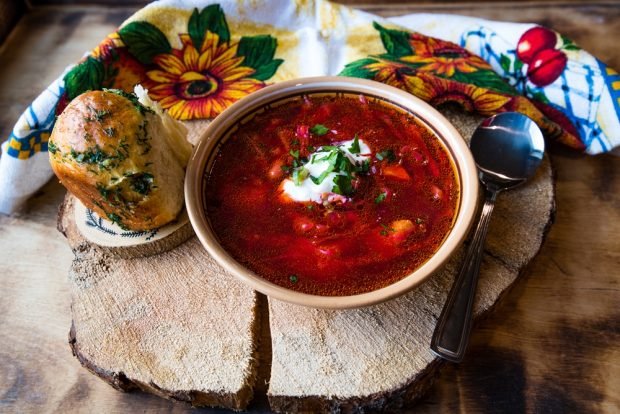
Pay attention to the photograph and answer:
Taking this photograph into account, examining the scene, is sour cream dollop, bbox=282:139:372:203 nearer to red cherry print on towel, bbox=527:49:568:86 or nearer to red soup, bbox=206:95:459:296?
red soup, bbox=206:95:459:296

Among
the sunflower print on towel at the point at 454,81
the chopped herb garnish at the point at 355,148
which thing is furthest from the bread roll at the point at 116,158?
the sunflower print on towel at the point at 454,81

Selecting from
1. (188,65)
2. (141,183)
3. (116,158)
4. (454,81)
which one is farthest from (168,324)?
(454,81)

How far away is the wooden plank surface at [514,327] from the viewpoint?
2.07 m

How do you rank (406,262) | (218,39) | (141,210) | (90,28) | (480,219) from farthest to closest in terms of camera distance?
(90,28)
(218,39)
(480,219)
(141,210)
(406,262)

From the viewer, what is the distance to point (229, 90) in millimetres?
2785

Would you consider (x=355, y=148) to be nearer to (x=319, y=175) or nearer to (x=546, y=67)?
(x=319, y=175)

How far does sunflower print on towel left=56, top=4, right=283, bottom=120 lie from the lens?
2682 millimetres

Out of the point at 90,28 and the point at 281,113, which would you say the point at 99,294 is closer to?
the point at 281,113

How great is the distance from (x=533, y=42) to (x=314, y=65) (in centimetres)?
110

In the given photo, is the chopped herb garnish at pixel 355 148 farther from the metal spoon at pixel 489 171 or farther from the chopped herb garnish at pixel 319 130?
the metal spoon at pixel 489 171

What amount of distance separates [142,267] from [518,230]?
151 cm

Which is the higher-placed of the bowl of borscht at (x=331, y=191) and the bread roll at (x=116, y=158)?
the bread roll at (x=116, y=158)

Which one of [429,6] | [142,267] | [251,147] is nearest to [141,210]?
[142,267]

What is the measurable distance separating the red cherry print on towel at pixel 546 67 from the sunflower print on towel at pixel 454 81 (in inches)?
4.5
